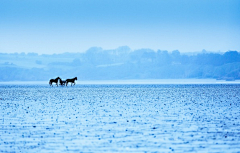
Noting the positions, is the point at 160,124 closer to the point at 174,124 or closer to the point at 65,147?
the point at 174,124

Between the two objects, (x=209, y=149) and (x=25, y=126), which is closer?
(x=209, y=149)

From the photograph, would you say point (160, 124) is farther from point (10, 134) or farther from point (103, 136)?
point (10, 134)

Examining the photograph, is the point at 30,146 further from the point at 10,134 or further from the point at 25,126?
the point at 25,126

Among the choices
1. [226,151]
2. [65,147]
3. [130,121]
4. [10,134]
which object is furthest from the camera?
[130,121]

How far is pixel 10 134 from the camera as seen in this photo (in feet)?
62.1

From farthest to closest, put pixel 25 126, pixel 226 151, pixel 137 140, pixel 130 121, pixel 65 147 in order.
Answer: pixel 130 121
pixel 25 126
pixel 137 140
pixel 65 147
pixel 226 151

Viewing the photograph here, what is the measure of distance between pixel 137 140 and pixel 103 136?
1701mm

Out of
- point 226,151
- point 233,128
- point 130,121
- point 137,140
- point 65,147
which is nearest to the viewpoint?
point 226,151

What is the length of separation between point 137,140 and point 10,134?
220 inches

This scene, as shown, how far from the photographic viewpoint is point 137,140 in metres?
17.1

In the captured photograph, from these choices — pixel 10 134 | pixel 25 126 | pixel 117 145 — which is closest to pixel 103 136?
pixel 117 145

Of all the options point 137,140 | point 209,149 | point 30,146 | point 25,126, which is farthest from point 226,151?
point 25,126

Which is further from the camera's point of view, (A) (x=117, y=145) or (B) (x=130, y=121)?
(B) (x=130, y=121)

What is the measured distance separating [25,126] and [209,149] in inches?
398
